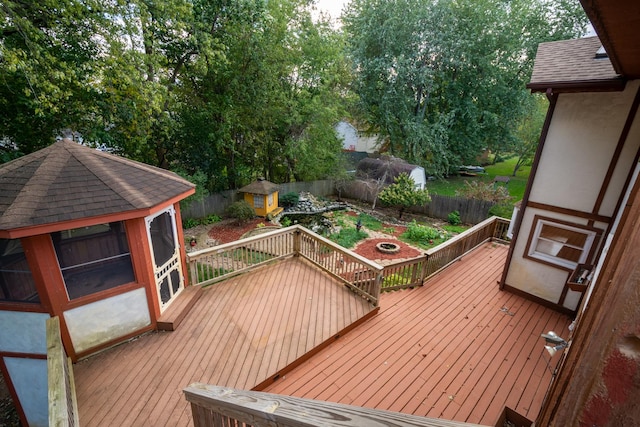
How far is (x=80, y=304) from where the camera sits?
412cm

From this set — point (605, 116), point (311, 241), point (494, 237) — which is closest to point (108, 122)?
point (311, 241)

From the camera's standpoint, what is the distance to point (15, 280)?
4.14 m

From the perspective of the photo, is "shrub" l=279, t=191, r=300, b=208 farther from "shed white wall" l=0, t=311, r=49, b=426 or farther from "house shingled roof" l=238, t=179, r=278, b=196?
"shed white wall" l=0, t=311, r=49, b=426

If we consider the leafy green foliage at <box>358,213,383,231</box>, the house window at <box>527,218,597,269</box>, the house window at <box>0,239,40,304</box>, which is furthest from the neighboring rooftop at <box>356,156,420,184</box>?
the house window at <box>0,239,40,304</box>

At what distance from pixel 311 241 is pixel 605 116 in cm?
614

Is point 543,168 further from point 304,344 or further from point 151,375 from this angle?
point 151,375

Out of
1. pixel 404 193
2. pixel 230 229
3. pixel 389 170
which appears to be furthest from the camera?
pixel 389 170

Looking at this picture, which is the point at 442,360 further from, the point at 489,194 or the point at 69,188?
the point at 489,194

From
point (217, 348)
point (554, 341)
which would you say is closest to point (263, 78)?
point (217, 348)

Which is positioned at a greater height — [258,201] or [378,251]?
[258,201]

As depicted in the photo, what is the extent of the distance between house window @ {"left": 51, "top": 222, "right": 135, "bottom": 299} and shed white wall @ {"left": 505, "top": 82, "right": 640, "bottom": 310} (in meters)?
7.94

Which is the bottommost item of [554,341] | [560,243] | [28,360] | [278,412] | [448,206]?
[448,206]

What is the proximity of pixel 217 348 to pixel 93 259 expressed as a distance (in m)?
3.41

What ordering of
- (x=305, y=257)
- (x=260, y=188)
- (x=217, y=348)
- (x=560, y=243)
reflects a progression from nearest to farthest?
(x=217, y=348) < (x=560, y=243) < (x=305, y=257) < (x=260, y=188)
